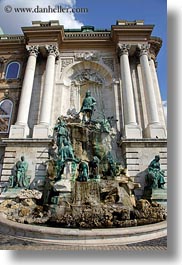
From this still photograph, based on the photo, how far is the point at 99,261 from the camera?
18.7 feet

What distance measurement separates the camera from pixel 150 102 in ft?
42.3

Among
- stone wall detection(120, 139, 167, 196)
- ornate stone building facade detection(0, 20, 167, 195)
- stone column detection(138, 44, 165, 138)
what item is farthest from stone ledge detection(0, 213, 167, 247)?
stone column detection(138, 44, 165, 138)

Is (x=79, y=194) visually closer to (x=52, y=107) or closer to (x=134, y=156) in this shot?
(x=134, y=156)

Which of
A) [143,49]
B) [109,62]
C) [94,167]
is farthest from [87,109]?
[143,49]

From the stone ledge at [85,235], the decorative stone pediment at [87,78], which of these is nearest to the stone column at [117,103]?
the decorative stone pediment at [87,78]

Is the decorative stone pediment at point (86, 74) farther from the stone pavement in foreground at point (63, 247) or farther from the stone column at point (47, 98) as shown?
the stone pavement in foreground at point (63, 247)

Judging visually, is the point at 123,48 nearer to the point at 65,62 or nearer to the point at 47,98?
the point at 65,62

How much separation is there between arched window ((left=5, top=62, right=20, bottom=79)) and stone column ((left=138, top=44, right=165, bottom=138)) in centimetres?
844

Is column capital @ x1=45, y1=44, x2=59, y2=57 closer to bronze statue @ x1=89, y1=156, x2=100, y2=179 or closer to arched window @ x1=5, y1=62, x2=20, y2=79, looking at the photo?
arched window @ x1=5, y1=62, x2=20, y2=79

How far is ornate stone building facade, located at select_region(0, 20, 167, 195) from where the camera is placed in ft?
37.2

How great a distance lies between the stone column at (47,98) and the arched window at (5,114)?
8.83 ft

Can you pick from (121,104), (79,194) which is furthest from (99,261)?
(121,104)

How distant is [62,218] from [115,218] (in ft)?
5.19

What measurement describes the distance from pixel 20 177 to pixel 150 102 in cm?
807
